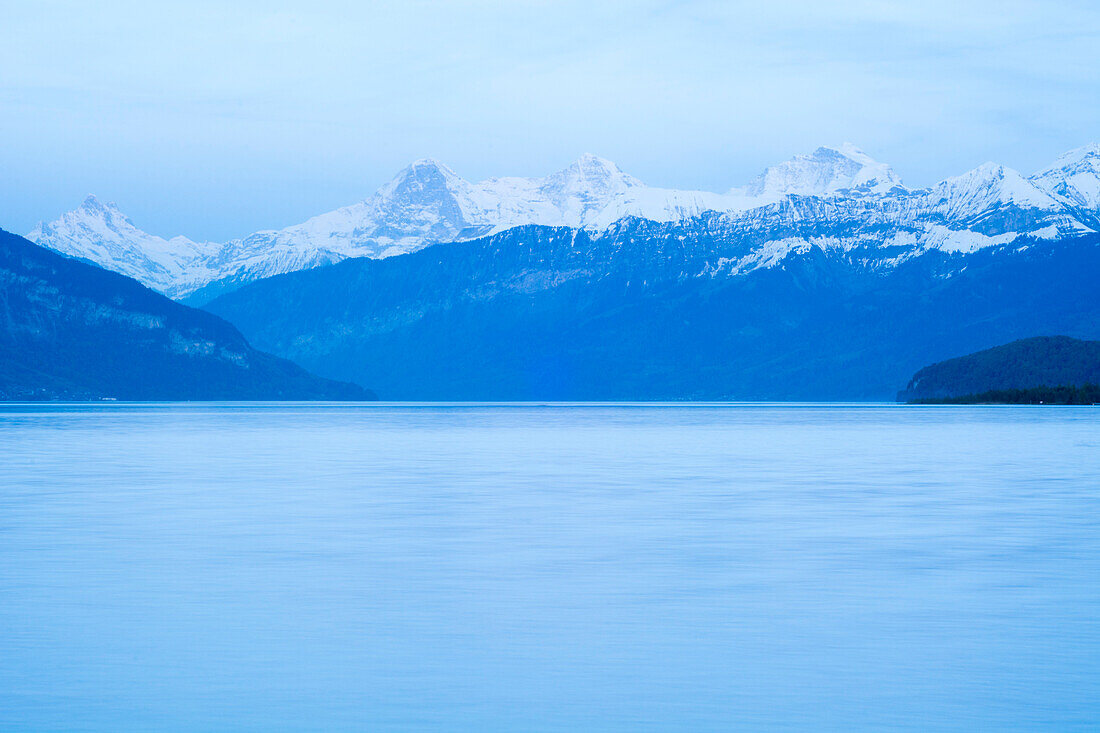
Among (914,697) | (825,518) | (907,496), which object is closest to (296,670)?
(914,697)

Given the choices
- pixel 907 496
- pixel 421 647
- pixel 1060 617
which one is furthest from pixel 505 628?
pixel 907 496

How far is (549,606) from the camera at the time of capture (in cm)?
3216

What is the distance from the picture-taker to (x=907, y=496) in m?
63.7

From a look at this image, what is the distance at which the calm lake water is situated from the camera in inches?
908

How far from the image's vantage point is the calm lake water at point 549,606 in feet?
75.7

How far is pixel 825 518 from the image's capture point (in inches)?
2082

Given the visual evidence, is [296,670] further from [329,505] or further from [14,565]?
[329,505]

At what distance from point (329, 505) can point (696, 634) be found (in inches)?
1295

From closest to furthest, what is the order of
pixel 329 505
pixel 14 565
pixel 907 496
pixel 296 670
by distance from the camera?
pixel 296 670
pixel 14 565
pixel 329 505
pixel 907 496

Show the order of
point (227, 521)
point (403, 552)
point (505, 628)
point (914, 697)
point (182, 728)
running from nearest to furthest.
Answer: point (182, 728) < point (914, 697) < point (505, 628) < point (403, 552) < point (227, 521)

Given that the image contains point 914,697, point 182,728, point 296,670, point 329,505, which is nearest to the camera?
point 182,728

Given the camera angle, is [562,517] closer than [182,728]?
No

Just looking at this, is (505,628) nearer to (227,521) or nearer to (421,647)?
(421,647)

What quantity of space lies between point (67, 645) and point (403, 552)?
15.7 metres
